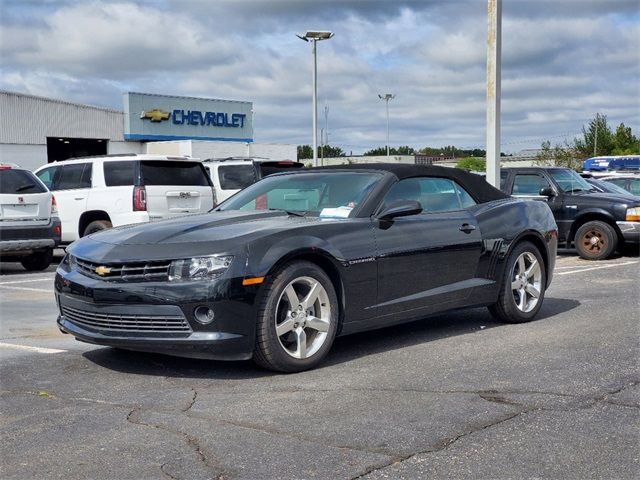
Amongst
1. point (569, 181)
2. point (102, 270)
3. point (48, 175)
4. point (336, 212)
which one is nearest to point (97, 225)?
point (48, 175)

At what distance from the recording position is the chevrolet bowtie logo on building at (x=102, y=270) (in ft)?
18.4

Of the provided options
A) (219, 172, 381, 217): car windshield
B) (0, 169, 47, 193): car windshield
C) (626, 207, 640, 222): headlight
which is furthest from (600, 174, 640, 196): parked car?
(219, 172, 381, 217): car windshield

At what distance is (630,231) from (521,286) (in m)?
8.05

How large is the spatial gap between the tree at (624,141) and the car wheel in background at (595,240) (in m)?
49.0

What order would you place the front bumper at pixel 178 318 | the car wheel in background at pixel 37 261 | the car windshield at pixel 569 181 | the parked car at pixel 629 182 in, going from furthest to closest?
the parked car at pixel 629 182
the car windshield at pixel 569 181
the car wheel in background at pixel 37 261
the front bumper at pixel 178 318

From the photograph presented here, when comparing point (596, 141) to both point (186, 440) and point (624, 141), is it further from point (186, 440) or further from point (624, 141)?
point (186, 440)

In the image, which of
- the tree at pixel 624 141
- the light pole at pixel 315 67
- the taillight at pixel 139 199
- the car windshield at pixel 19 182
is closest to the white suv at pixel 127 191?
the taillight at pixel 139 199

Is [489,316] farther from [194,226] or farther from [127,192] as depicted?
[127,192]

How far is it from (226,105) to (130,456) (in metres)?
49.2

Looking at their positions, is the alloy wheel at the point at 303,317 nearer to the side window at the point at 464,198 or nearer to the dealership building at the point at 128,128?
the side window at the point at 464,198

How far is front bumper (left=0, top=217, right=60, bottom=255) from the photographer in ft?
41.1

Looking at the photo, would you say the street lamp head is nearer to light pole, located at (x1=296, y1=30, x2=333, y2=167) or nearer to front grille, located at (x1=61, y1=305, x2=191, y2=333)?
light pole, located at (x1=296, y1=30, x2=333, y2=167)

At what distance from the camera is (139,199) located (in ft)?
45.6

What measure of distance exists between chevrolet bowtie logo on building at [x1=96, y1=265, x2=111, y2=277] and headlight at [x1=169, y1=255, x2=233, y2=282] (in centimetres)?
46
